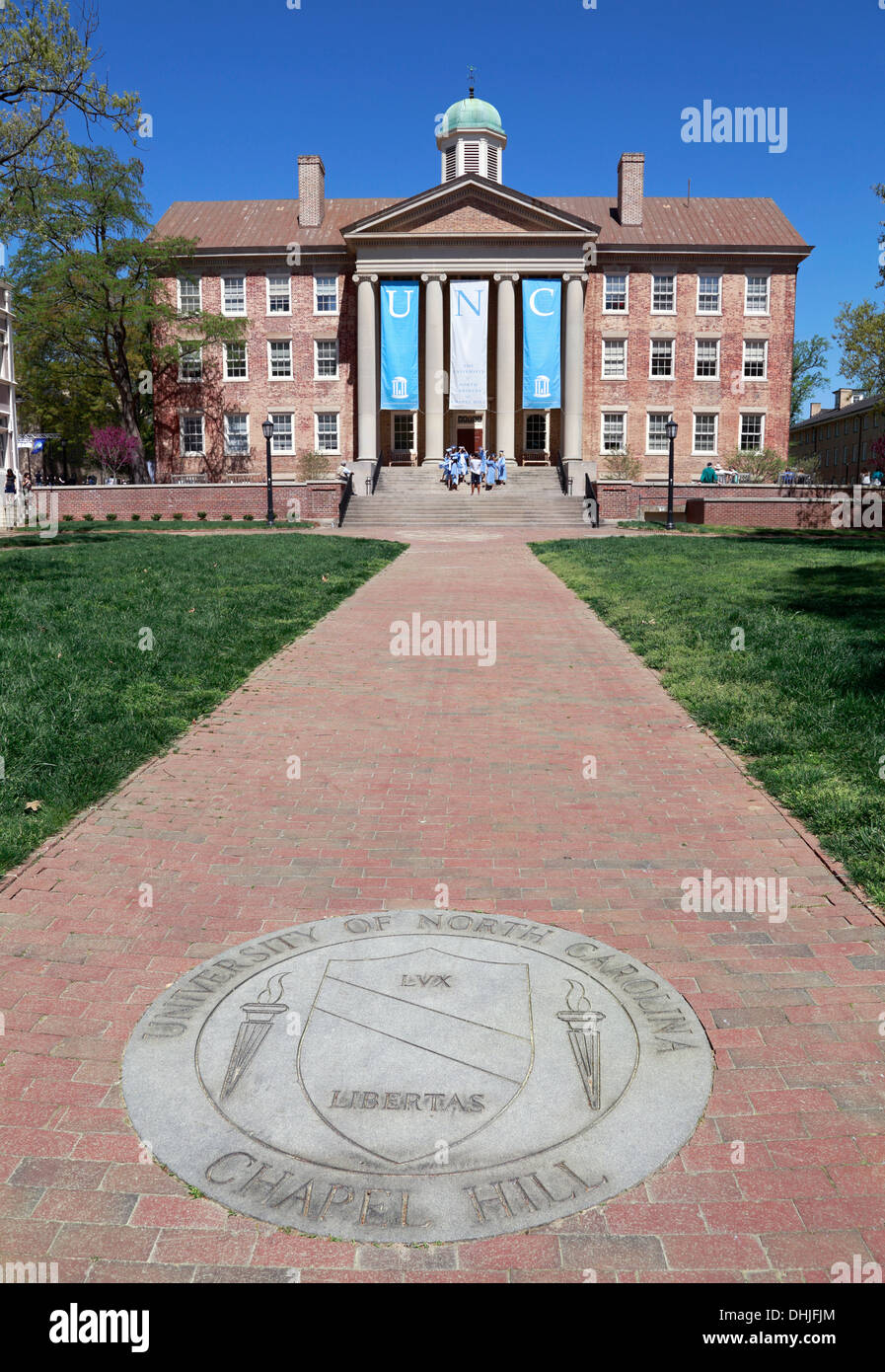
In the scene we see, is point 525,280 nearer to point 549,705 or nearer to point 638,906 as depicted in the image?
point 549,705

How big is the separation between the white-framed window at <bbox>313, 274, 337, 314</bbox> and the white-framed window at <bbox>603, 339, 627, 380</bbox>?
14.1 m

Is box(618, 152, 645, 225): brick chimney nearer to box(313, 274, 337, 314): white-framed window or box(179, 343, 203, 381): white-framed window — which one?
box(313, 274, 337, 314): white-framed window

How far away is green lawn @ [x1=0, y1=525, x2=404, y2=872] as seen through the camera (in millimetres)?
6715

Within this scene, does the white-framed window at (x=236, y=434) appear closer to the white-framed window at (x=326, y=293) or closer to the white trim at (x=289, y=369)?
the white trim at (x=289, y=369)

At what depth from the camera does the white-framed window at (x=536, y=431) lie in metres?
50.9

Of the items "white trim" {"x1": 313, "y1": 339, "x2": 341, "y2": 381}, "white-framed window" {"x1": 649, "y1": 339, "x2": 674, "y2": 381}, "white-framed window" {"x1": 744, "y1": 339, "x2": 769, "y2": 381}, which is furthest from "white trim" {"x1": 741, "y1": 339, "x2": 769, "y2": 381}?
"white trim" {"x1": 313, "y1": 339, "x2": 341, "y2": 381}

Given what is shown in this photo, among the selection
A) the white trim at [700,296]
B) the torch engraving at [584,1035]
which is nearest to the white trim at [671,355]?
the white trim at [700,296]

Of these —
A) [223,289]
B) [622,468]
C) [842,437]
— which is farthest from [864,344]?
[842,437]

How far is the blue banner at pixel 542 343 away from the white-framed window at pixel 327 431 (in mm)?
10310

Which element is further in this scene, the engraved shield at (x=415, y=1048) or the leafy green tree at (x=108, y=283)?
the leafy green tree at (x=108, y=283)

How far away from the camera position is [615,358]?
51.4m

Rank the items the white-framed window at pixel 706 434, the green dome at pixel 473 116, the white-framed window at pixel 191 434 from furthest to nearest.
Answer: the green dome at pixel 473 116 → the white-framed window at pixel 191 434 → the white-framed window at pixel 706 434

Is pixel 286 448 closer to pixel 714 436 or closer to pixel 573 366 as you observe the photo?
pixel 573 366

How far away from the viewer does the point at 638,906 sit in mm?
5004
